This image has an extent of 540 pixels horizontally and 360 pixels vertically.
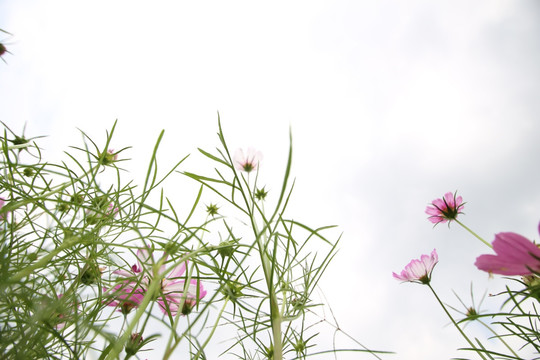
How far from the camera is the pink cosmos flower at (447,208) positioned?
0.81 m

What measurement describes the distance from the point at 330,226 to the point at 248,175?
0.65 m

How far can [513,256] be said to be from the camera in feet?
0.82

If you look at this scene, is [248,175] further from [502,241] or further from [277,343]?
[502,241]

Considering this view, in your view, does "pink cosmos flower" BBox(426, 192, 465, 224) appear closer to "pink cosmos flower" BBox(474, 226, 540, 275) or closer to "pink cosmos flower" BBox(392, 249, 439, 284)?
"pink cosmos flower" BBox(392, 249, 439, 284)

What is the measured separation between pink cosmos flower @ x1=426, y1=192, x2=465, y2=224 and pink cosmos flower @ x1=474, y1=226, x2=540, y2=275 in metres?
0.57

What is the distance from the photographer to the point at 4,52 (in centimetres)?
70

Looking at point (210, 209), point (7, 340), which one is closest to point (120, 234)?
point (7, 340)

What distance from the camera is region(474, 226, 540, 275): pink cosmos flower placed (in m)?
0.24

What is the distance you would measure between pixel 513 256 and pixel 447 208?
2.04 feet

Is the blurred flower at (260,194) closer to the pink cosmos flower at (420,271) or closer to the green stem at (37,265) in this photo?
the pink cosmos flower at (420,271)

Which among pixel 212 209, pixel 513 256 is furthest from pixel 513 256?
pixel 212 209

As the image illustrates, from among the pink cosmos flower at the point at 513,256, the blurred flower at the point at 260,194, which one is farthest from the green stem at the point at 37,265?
the blurred flower at the point at 260,194

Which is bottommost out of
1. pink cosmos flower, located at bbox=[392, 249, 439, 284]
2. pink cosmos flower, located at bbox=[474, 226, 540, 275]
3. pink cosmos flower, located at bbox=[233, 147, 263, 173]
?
pink cosmos flower, located at bbox=[474, 226, 540, 275]

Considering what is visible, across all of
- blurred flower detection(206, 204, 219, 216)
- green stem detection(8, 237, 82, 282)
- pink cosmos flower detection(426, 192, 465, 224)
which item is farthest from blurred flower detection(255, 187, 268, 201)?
green stem detection(8, 237, 82, 282)
